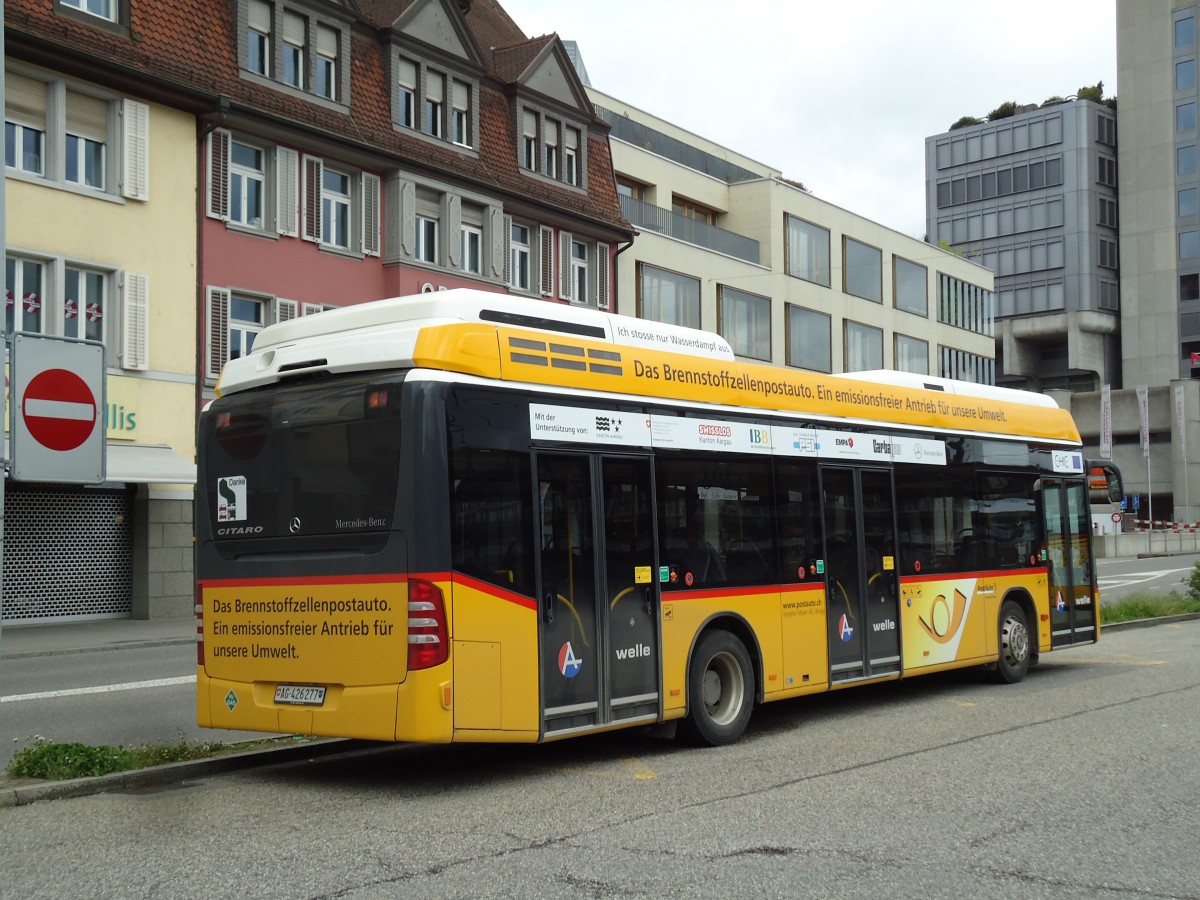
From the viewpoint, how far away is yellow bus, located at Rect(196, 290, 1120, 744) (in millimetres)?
8695

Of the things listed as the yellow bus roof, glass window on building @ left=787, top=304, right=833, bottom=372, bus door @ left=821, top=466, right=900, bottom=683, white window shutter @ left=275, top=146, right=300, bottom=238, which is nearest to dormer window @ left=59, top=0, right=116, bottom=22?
white window shutter @ left=275, top=146, right=300, bottom=238

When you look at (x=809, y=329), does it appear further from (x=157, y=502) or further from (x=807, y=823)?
(x=807, y=823)

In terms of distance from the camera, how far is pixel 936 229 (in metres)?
107

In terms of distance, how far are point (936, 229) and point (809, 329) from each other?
2339 inches

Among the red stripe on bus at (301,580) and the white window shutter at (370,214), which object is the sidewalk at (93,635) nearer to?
the white window shutter at (370,214)

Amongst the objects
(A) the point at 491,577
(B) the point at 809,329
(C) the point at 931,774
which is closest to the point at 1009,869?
(C) the point at 931,774

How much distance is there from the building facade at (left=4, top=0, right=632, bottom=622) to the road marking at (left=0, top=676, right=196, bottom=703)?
405 inches

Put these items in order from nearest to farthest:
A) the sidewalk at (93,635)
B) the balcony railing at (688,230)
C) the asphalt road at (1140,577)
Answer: the sidewalk at (93,635) → the asphalt road at (1140,577) → the balcony railing at (688,230)

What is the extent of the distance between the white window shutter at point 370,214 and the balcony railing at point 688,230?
35.2 feet

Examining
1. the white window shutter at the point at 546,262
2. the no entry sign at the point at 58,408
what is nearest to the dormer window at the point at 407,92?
the white window shutter at the point at 546,262

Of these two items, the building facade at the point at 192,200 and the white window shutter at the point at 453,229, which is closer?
the building facade at the point at 192,200

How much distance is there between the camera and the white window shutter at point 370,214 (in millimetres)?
31203

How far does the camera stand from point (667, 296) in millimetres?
43750

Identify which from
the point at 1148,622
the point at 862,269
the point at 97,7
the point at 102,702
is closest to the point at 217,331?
the point at 97,7
